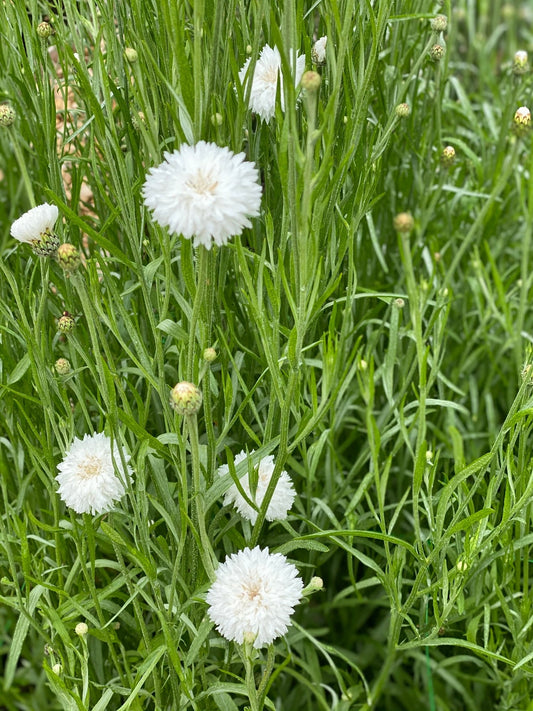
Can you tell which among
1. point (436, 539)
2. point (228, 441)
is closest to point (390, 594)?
point (436, 539)

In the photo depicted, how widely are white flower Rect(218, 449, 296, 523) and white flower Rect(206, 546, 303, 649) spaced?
0.20 ft

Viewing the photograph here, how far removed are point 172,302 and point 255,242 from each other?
4.1 inches

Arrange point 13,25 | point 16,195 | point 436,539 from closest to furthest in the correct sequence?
point 436,539, point 13,25, point 16,195

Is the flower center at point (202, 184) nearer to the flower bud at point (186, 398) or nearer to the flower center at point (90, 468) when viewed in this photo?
the flower bud at point (186, 398)

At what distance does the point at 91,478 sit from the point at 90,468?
1 centimetres

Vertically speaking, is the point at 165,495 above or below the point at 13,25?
below

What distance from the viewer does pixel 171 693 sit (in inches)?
25.3

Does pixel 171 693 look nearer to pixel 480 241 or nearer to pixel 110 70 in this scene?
pixel 110 70

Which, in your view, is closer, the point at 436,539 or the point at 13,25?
the point at 436,539

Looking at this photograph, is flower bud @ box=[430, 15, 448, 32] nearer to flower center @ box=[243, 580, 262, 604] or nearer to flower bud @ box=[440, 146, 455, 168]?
flower bud @ box=[440, 146, 455, 168]

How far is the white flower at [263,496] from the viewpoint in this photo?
22.2 inches

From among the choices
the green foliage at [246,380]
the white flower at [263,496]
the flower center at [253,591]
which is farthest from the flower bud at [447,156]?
the flower center at [253,591]

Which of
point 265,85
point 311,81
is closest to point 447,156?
point 265,85

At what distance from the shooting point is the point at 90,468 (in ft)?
1.80
